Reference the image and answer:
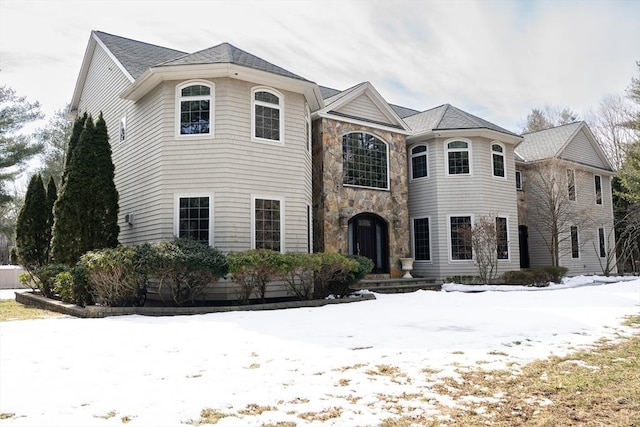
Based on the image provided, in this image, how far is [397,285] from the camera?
14.0 metres

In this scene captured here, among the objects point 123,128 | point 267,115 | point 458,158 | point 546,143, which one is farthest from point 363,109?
point 546,143

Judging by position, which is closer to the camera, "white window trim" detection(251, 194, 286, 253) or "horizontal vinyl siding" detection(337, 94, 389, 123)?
"white window trim" detection(251, 194, 286, 253)

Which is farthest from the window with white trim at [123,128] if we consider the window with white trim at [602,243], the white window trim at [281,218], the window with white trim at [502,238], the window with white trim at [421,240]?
the window with white trim at [602,243]

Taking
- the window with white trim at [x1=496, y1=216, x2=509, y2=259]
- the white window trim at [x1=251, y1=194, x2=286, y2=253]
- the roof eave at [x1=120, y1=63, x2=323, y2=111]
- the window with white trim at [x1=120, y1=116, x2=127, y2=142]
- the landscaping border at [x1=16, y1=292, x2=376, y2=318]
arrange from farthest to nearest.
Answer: the window with white trim at [x1=496, y1=216, x2=509, y2=259] → the window with white trim at [x1=120, y1=116, x2=127, y2=142] → the white window trim at [x1=251, y1=194, x2=286, y2=253] → the roof eave at [x1=120, y1=63, x2=323, y2=111] → the landscaping border at [x1=16, y1=292, x2=376, y2=318]

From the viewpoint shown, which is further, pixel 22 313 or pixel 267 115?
pixel 267 115

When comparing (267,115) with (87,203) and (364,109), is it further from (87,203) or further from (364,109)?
(87,203)

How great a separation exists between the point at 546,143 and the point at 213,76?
16.0 meters

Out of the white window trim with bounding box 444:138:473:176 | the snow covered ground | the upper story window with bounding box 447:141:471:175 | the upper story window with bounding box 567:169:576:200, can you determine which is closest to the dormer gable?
the white window trim with bounding box 444:138:473:176

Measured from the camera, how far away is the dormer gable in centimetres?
1406

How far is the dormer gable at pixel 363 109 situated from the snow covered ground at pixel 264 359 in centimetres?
709

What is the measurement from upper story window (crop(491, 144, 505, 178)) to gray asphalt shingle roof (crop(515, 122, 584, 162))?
2.95 m

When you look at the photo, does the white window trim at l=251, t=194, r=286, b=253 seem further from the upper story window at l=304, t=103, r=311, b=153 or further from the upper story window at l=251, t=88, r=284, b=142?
the upper story window at l=304, t=103, r=311, b=153

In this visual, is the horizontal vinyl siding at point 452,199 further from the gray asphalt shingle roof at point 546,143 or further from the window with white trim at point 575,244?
the window with white trim at point 575,244

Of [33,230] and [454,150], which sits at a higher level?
[454,150]
